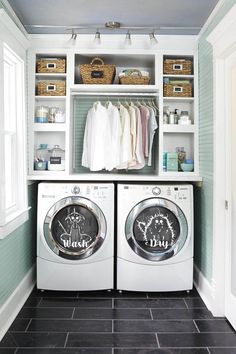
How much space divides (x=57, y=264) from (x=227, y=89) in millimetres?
2055

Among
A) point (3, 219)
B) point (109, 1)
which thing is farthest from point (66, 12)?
point (3, 219)

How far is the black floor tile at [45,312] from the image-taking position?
2.88 m

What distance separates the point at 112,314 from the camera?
2.93 meters

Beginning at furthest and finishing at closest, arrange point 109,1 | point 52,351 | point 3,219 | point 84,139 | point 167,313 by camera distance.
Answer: point 84,139 → point 167,313 → point 109,1 → point 3,219 → point 52,351

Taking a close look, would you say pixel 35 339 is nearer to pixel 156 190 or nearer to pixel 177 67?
pixel 156 190

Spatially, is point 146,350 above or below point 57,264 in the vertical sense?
below

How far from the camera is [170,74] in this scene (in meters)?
3.50

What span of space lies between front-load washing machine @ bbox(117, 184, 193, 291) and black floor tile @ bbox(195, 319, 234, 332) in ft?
1.81

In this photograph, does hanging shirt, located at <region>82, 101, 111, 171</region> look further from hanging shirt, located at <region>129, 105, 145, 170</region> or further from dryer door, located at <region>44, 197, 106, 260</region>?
dryer door, located at <region>44, 197, 106, 260</region>

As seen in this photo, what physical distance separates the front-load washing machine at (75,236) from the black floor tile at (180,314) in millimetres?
567

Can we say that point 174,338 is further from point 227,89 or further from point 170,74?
point 170,74

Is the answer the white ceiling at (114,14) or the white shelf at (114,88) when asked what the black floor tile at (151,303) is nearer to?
the white shelf at (114,88)

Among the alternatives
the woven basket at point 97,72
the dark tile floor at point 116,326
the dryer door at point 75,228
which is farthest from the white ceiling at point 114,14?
the dark tile floor at point 116,326

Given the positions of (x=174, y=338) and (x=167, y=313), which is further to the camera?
(x=167, y=313)
